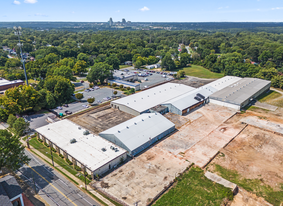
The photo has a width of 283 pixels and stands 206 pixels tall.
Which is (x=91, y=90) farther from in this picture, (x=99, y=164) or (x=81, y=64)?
(x=99, y=164)

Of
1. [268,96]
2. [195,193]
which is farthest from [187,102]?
[268,96]

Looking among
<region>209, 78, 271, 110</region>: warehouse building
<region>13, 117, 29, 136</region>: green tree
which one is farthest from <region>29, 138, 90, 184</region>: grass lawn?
<region>209, 78, 271, 110</region>: warehouse building

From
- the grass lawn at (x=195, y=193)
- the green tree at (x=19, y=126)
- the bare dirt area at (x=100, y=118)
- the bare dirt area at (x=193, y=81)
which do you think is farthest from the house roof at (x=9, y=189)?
the bare dirt area at (x=193, y=81)

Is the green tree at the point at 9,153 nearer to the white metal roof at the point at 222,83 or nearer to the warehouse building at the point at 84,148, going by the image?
the warehouse building at the point at 84,148

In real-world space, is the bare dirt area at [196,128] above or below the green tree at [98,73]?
below

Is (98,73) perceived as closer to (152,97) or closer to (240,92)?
(152,97)

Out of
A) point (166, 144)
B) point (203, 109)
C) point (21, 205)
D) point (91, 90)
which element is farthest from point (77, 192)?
point (91, 90)
